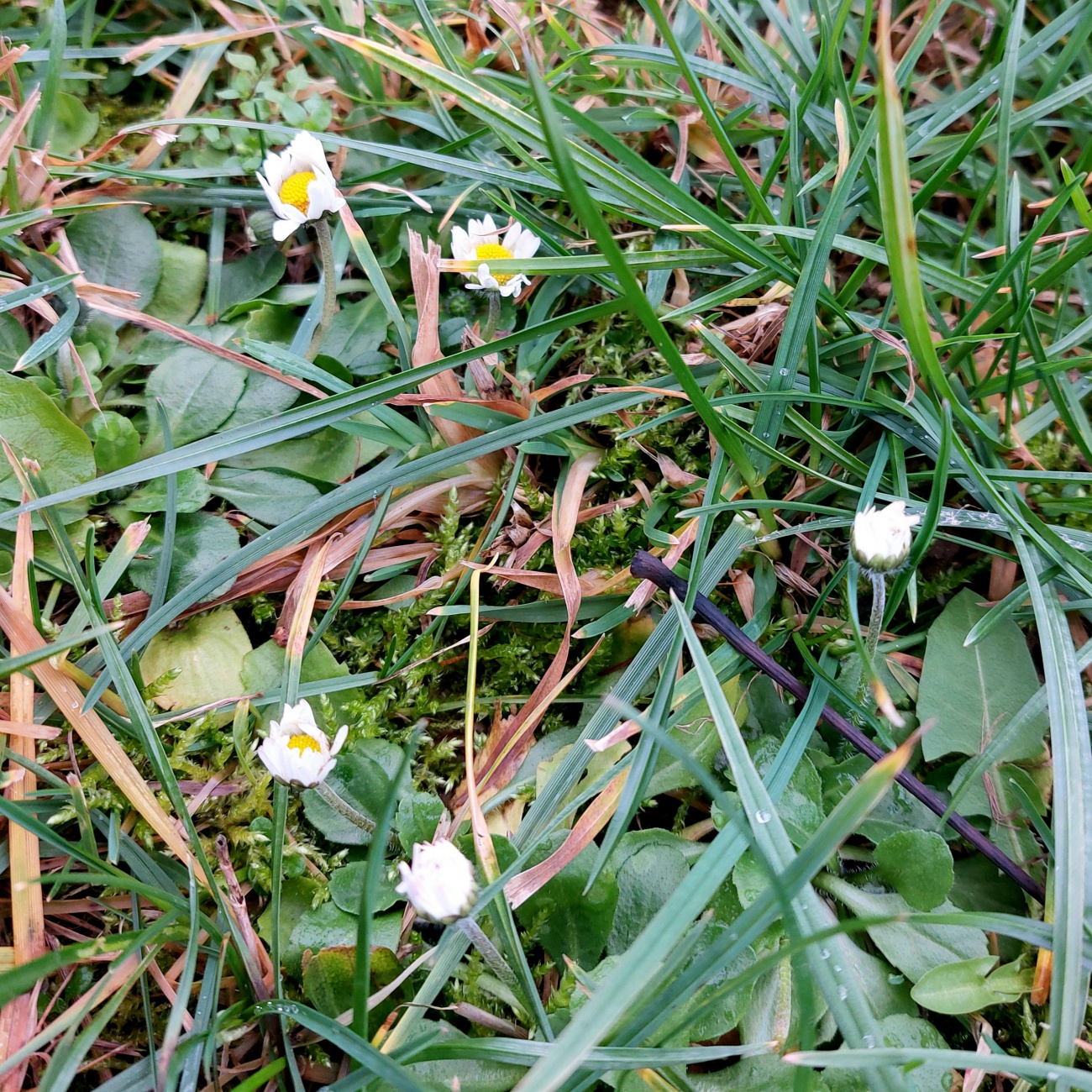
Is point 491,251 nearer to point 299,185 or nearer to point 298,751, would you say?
point 299,185

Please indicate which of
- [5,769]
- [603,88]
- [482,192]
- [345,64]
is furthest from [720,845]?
[345,64]

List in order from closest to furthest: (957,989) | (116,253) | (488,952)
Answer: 1. (488,952)
2. (957,989)
3. (116,253)

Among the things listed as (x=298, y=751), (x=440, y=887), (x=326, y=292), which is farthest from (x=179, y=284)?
(x=440, y=887)

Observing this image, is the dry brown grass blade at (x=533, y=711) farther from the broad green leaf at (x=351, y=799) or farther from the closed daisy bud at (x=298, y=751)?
the closed daisy bud at (x=298, y=751)

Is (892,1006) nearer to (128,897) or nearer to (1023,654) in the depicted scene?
(1023,654)

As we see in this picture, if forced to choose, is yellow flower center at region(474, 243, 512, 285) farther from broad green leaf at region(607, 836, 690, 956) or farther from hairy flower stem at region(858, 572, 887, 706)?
broad green leaf at region(607, 836, 690, 956)

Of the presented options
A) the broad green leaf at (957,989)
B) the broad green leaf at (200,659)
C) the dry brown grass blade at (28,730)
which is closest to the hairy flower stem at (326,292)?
the broad green leaf at (200,659)

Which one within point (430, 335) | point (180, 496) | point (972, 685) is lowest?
point (180, 496)
